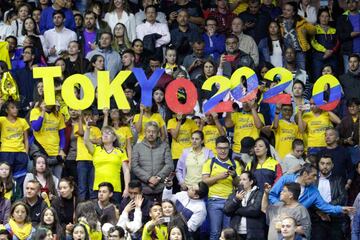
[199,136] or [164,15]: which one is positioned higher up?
[164,15]

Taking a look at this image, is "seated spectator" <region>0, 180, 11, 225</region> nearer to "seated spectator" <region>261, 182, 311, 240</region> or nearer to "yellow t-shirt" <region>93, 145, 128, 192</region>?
"yellow t-shirt" <region>93, 145, 128, 192</region>

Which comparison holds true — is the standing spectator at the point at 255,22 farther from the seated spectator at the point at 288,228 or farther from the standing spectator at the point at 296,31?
the seated spectator at the point at 288,228

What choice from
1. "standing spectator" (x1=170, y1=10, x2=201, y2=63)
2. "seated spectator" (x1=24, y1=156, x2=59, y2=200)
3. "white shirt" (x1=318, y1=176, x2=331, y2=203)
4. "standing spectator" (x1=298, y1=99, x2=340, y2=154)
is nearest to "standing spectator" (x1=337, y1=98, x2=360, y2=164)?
"standing spectator" (x1=298, y1=99, x2=340, y2=154)

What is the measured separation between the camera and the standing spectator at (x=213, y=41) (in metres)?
24.5

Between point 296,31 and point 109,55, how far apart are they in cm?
324

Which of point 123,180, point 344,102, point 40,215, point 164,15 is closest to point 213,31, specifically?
point 164,15

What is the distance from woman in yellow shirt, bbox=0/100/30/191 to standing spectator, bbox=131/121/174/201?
1557 millimetres

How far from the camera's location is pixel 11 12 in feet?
82.0

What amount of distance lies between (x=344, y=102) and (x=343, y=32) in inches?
82.5

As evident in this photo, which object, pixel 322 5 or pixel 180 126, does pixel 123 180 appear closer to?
pixel 180 126

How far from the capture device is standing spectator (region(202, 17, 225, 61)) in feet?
80.5

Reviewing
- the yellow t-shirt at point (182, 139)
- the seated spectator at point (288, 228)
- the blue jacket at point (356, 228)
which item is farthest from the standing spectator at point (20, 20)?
the seated spectator at point (288, 228)

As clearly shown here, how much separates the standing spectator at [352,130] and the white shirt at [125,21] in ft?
13.5

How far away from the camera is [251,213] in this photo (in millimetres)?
19906
